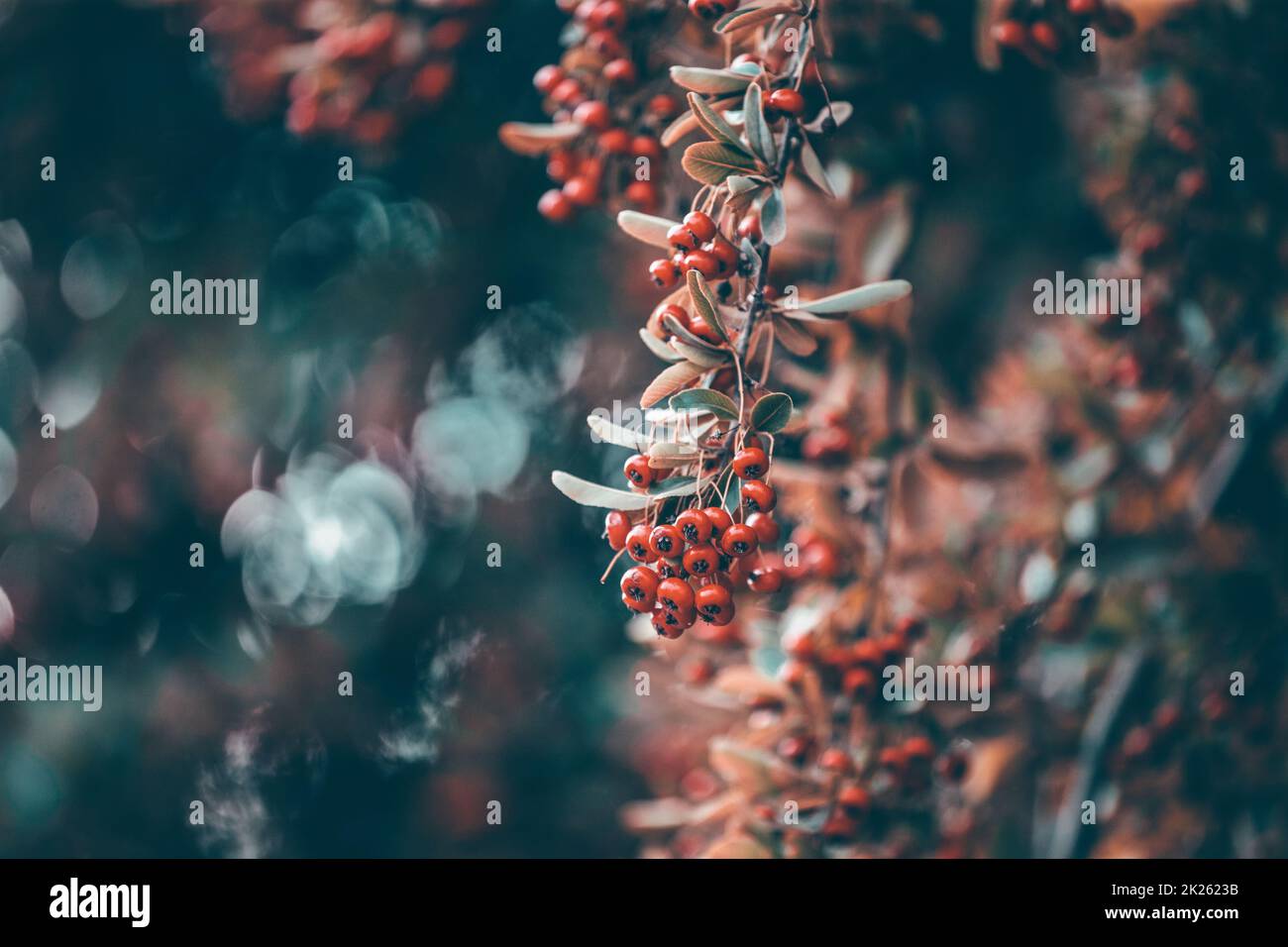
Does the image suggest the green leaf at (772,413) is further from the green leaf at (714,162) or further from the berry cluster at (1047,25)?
the berry cluster at (1047,25)

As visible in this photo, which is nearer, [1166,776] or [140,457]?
[1166,776]

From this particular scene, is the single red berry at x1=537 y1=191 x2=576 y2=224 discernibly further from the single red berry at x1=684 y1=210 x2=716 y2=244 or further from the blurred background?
the single red berry at x1=684 y1=210 x2=716 y2=244

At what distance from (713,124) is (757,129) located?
0.14 feet

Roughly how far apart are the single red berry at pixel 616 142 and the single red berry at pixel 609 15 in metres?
0.12

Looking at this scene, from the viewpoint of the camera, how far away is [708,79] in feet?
3.20

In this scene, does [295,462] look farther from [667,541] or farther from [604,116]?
[667,541]

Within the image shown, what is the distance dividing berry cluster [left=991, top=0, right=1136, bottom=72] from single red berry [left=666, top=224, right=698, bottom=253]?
0.58 m

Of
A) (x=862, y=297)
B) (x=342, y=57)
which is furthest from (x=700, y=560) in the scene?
(x=342, y=57)

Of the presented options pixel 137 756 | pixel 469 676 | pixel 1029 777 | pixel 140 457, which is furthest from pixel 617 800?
pixel 140 457

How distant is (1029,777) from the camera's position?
4.51ft

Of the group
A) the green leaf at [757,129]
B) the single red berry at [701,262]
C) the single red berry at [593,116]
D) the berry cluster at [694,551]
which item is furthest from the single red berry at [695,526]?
the single red berry at [593,116]

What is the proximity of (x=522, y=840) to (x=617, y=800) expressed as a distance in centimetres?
16

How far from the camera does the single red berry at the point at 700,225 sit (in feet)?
3.01

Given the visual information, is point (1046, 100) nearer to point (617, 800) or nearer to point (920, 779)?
point (920, 779)
